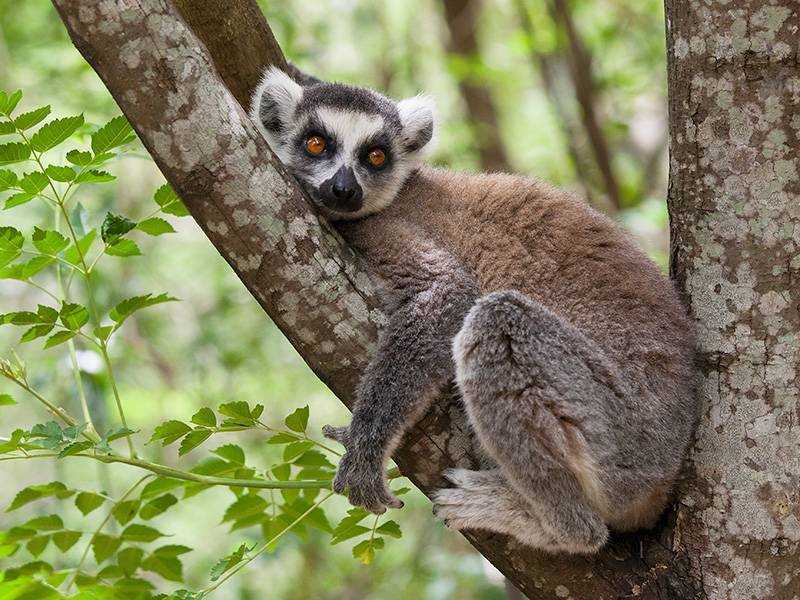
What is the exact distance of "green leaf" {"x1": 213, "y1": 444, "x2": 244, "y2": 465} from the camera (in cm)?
353

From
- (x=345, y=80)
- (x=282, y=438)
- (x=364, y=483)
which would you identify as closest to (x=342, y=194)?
(x=282, y=438)

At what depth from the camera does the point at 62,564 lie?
6.61 metres

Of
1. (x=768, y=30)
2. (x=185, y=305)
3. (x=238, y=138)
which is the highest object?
(x=238, y=138)

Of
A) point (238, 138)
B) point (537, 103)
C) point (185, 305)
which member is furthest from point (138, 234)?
point (238, 138)

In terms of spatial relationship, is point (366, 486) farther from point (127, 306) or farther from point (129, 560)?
point (127, 306)

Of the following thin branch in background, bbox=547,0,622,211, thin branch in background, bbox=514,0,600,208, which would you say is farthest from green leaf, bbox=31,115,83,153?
thin branch in background, bbox=547,0,622,211

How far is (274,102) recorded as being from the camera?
Result: 473cm

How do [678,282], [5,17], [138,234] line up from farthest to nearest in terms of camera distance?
[138,234], [5,17], [678,282]

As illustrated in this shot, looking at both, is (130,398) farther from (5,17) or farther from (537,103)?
(537,103)

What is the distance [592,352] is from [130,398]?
22.5ft

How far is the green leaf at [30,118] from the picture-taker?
3027 mm

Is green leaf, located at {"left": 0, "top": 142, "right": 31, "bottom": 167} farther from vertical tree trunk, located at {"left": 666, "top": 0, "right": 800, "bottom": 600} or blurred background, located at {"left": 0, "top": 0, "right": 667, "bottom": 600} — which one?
blurred background, located at {"left": 0, "top": 0, "right": 667, "bottom": 600}

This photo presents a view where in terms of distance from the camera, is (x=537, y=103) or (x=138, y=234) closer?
(x=138, y=234)

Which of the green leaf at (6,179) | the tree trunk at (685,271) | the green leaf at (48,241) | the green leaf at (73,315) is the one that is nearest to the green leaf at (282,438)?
the tree trunk at (685,271)
